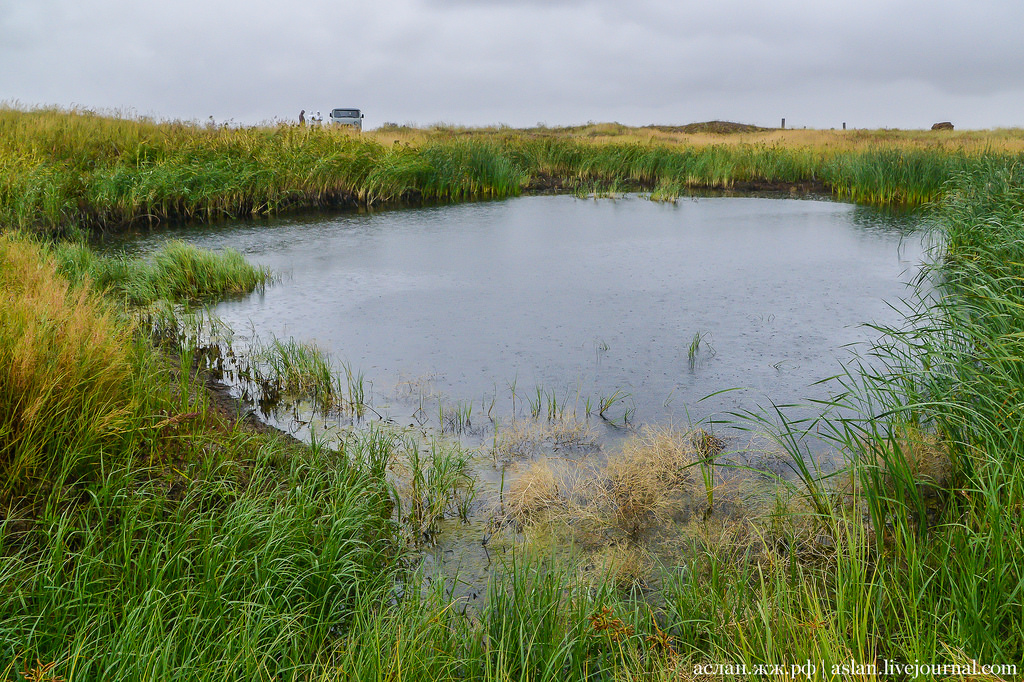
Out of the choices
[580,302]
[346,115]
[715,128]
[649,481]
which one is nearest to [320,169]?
[580,302]

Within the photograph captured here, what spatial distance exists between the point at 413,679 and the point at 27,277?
13.6 feet

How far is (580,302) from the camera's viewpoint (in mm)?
8281

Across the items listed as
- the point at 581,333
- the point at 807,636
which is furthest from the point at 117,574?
the point at 581,333

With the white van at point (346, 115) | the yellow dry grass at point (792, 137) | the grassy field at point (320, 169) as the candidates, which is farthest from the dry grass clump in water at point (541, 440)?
the white van at point (346, 115)

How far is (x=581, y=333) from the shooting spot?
22.9ft

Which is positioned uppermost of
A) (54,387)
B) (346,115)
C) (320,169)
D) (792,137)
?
(346,115)

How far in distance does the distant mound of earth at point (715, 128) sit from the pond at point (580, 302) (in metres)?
30.8

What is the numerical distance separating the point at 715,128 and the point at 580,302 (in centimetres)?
4126

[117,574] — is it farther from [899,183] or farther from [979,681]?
[899,183]

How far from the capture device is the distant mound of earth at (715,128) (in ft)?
144

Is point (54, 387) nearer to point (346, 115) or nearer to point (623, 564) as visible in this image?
point (623, 564)

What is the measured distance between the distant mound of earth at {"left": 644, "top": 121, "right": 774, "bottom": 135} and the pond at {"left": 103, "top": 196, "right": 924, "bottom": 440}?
1214 inches

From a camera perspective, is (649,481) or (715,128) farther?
(715,128)

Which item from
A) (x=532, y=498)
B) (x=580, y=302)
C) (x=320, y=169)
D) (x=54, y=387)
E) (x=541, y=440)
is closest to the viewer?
(x=54, y=387)
